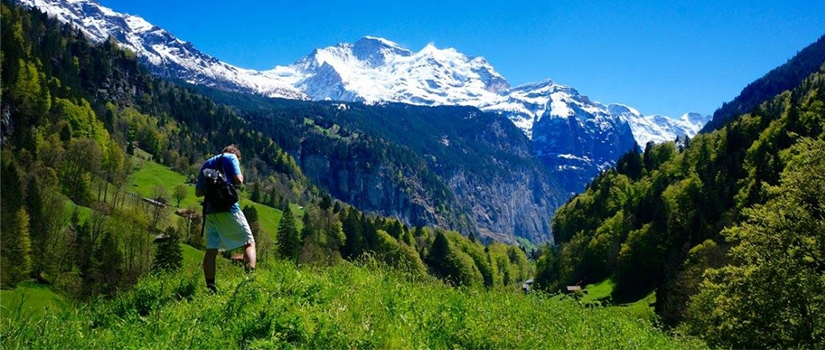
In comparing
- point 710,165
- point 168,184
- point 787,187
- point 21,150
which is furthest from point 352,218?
point 787,187

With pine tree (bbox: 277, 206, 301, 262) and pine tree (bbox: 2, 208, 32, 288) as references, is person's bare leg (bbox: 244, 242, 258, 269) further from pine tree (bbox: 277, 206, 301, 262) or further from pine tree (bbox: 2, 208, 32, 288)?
pine tree (bbox: 2, 208, 32, 288)

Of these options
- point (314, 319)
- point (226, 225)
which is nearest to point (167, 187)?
point (226, 225)

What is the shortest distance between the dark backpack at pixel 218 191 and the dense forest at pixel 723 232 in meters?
15.7

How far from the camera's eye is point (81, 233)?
3716 inches

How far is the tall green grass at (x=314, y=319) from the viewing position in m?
7.54

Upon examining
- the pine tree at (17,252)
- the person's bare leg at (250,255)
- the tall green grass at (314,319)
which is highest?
the person's bare leg at (250,255)

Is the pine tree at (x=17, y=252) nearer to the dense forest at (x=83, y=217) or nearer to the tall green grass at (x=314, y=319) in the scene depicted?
the dense forest at (x=83, y=217)

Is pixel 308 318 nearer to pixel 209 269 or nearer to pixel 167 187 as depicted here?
pixel 209 269

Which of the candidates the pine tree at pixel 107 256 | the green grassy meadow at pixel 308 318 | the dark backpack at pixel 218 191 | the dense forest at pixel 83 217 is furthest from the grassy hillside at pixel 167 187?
the green grassy meadow at pixel 308 318

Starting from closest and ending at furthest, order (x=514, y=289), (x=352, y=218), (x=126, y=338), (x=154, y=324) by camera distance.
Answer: (x=126, y=338), (x=154, y=324), (x=514, y=289), (x=352, y=218)

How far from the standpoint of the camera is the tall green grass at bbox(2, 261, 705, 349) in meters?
7.54

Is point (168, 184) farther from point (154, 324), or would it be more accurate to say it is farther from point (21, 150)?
point (154, 324)

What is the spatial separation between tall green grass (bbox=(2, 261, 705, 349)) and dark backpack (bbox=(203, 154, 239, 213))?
1.42 meters

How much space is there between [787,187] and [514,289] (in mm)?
21706
